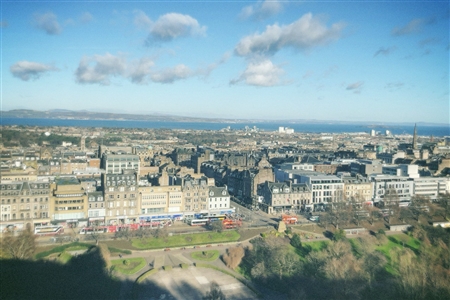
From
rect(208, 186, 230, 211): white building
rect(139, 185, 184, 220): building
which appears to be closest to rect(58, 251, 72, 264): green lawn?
rect(139, 185, 184, 220): building

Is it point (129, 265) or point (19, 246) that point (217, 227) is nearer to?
point (129, 265)

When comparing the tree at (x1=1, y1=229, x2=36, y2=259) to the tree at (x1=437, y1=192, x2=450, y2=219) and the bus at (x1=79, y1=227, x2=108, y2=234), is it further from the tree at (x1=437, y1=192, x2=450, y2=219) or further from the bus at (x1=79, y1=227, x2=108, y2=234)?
the tree at (x1=437, y1=192, x2=450, y2=219)

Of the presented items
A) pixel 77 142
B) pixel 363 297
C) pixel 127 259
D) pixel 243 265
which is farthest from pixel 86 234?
pixel 77 142

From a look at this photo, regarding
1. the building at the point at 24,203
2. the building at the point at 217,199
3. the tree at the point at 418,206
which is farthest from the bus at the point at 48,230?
the tree at the point at 418,206

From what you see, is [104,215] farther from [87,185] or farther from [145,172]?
[145,172]

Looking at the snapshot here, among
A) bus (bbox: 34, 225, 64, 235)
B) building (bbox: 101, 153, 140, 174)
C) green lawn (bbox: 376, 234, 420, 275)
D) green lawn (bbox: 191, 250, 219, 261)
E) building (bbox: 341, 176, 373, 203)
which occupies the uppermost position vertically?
building (bbox: 101, 153, 140, 174)

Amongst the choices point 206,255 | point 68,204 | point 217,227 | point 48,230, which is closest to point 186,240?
point 206,255
